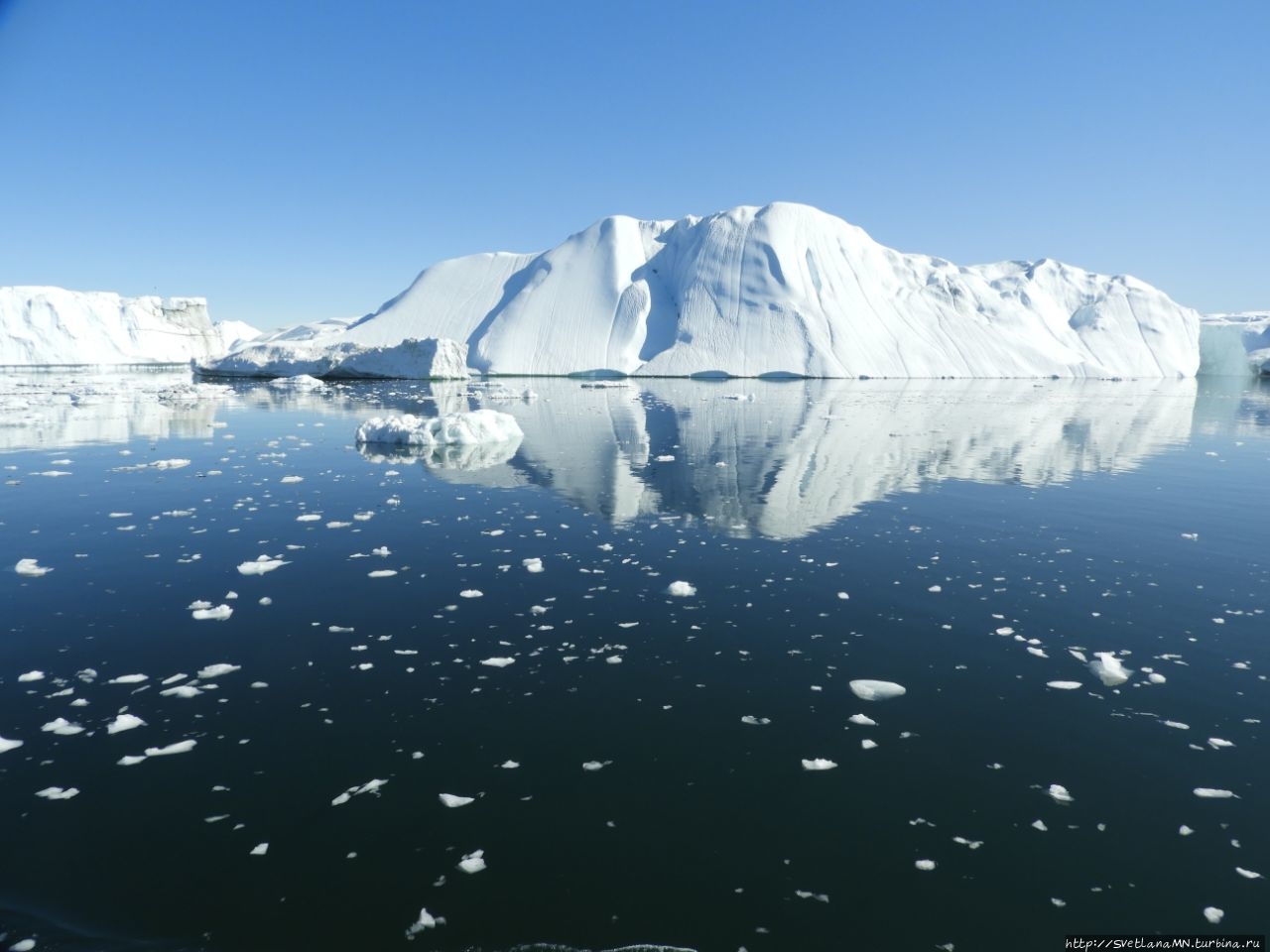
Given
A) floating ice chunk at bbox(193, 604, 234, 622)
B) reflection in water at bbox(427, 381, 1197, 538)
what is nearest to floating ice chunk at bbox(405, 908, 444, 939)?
floating ice chunk at bbox(193, 604, 234, 622)

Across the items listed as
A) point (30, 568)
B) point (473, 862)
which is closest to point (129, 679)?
point (473, 862)

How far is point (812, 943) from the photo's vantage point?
3150mm

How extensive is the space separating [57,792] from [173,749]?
2.07ft

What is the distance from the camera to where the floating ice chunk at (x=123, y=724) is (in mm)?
4883

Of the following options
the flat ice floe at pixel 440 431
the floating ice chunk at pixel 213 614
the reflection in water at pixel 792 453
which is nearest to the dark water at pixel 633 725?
the floating ice chunk at pixel 213 614

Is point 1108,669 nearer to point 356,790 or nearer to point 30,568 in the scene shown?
point 356,790

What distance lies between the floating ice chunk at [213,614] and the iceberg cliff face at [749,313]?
78.5 metres

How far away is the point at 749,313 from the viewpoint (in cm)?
9075

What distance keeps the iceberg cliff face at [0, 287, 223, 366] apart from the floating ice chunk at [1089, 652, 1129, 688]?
128m

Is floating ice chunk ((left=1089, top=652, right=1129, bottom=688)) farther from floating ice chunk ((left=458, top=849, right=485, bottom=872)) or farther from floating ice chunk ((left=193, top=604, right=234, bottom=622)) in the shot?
floating ice chunk ((left=193, top=604, right=234, bottom=622))

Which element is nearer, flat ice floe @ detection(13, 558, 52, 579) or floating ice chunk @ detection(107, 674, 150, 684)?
floating ice chunk @ detection(107, 674, 150, 684)

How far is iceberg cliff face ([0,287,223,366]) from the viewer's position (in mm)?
122062

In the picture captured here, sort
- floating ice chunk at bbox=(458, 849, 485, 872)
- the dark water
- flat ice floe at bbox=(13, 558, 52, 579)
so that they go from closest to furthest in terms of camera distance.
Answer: the dark water < floating ice chunk at bbox=(458, 849, 485, 872) < flat ice floe at bbox=(13, 558, 52, 579)

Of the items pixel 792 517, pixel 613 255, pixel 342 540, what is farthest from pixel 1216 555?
pixel 613 255
